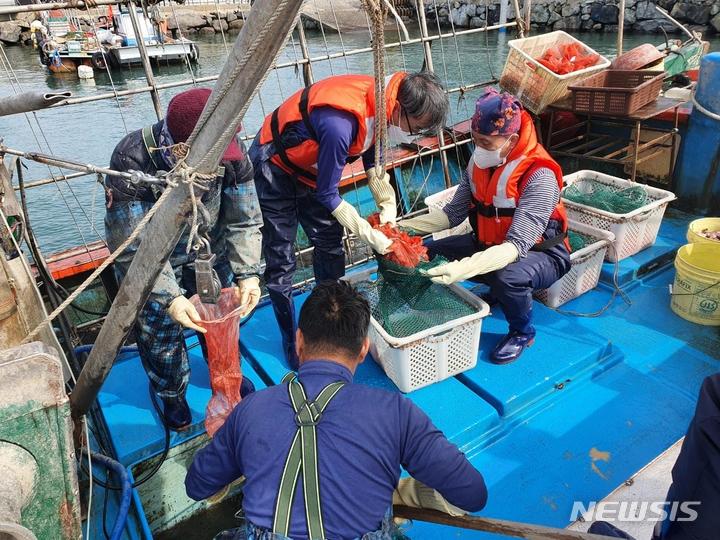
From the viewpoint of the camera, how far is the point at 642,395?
276cm

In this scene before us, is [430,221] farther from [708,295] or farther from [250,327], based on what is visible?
[708,295]

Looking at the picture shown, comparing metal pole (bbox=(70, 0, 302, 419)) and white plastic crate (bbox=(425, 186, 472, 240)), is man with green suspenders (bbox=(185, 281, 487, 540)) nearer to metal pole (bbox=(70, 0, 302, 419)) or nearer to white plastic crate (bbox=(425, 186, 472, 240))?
metal pole (bbox=(70, 0, 302, 419))

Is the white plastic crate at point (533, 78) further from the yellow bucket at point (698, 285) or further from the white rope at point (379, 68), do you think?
the white rope at point (379, 68)

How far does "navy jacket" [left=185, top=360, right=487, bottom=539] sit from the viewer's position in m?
1.33

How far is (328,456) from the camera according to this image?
134cm

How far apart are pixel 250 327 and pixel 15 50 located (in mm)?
30857

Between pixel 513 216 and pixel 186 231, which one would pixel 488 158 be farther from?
pixel 186 231

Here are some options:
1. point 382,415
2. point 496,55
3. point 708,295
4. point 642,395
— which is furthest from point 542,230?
point 496,55

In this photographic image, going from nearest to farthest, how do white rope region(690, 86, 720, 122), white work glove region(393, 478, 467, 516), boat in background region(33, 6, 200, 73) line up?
white work glove region(393, 478, 467, 516) → white rope region(690, 86, 720, 122) → boat in background region(33, 6, 200, 73)

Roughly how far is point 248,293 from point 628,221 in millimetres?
2691

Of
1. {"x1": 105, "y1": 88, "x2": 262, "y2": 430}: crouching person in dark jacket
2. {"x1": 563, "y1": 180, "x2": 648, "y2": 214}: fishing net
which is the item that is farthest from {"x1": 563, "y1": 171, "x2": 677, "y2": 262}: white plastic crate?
{"x1": 105, "y1": 88, "x2": 262, "y2": 430}: crouching person in dark jacket

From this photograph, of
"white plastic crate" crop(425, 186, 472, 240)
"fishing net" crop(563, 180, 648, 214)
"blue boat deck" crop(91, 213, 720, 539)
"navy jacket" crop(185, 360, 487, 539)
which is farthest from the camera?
"white plastic crate" crop(425, 186, 472, 240)

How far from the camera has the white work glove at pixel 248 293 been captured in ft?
7.39

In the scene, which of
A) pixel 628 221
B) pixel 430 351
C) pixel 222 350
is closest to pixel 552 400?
pixel 430 351
